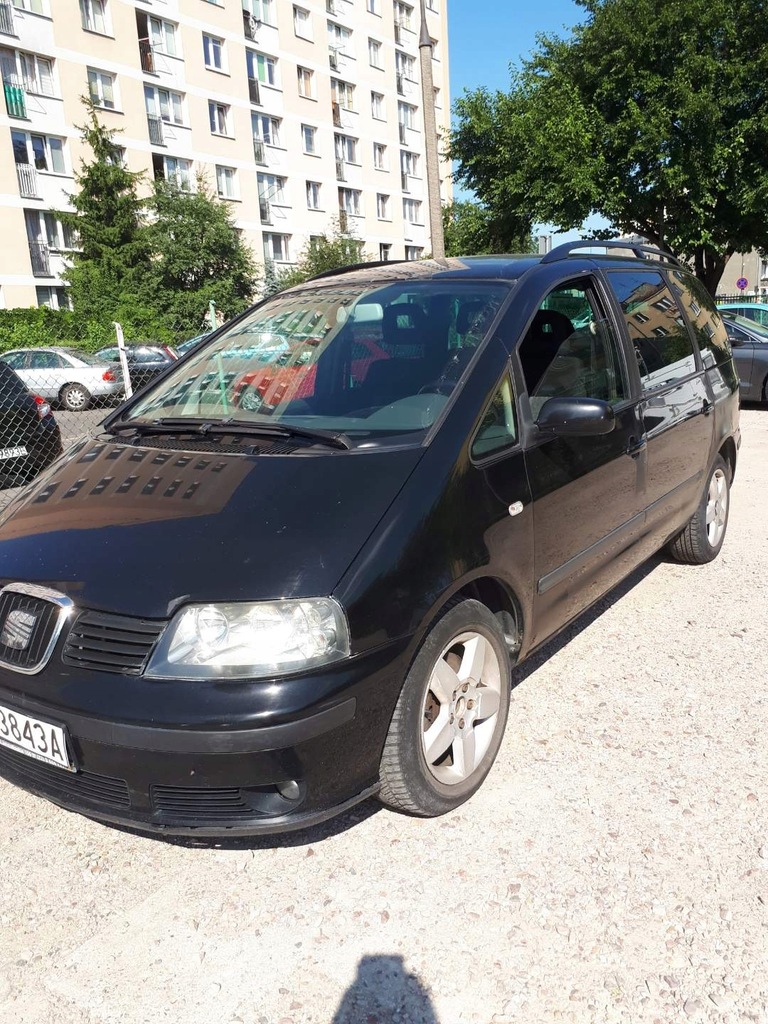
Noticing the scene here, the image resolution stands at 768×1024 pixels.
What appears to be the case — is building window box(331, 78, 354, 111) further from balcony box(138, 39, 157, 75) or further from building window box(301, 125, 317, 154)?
balcony box(138, 39, 157, 75)

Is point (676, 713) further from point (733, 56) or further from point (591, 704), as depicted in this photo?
point (733, 56)

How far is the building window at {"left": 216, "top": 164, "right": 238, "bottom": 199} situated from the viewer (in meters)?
36.2

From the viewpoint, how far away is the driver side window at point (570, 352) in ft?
10.6

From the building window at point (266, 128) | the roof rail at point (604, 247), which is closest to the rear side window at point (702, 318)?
the roof rail at point (604, 247)

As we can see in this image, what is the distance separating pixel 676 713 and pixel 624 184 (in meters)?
20.2

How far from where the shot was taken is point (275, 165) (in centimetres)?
3909

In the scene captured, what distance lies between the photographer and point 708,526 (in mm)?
5047

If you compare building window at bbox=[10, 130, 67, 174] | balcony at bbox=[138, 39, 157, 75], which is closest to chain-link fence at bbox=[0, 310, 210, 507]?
building window at bbox=[10, 130, 67, 174]

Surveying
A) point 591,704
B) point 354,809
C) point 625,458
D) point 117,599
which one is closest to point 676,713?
point 591,704

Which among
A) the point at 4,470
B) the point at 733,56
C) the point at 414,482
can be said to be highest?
the point at 733,56

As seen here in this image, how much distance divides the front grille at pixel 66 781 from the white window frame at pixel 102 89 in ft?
109

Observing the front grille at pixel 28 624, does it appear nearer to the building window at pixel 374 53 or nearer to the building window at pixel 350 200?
the building window at pixel 350 200

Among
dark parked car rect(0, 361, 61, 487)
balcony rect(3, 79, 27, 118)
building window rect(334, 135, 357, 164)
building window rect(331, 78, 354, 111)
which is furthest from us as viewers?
building window rect(334, 135, 357, 164)

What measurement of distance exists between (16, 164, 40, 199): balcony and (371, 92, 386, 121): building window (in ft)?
71.0
